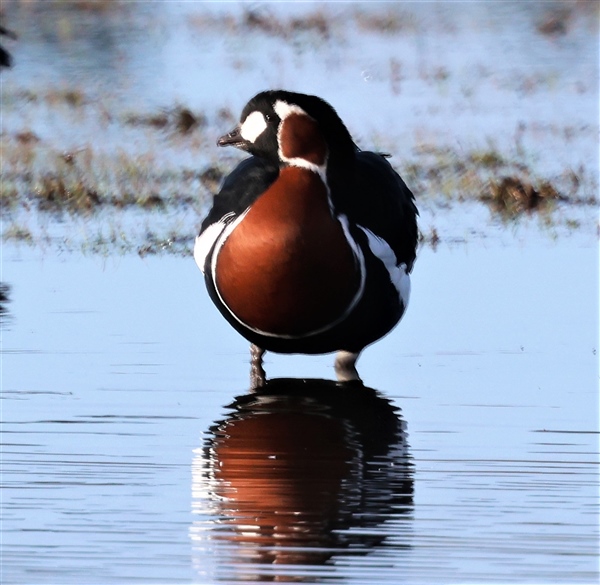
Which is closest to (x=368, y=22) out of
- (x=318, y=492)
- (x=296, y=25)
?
(x=296, y=25)

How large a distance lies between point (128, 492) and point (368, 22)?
2174cm

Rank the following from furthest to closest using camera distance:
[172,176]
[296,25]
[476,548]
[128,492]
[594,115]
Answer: [296,25] → [594,115] → [172,176] → [128,492] → [476,548]

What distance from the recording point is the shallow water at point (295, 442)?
16.6 feet

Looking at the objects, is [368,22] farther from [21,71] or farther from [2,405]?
[2,405]

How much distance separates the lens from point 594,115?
17.5 metres

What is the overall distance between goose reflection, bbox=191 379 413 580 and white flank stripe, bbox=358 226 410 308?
50cm

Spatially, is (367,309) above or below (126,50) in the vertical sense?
below

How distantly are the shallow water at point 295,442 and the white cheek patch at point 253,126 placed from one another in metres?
0.97

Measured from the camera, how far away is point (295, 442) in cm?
639

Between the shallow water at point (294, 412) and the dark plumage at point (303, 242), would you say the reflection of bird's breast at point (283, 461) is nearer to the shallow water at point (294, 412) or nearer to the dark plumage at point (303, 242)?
the shallow water at point (294, 412)

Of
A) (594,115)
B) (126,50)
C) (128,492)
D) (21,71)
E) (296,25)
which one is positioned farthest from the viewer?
(296,25)

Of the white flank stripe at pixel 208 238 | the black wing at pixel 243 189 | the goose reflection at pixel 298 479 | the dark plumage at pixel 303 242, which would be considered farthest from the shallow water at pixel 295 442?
the black wing at pixel 243 189

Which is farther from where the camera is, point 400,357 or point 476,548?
point 400,357

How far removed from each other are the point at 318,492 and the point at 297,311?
1591mm
